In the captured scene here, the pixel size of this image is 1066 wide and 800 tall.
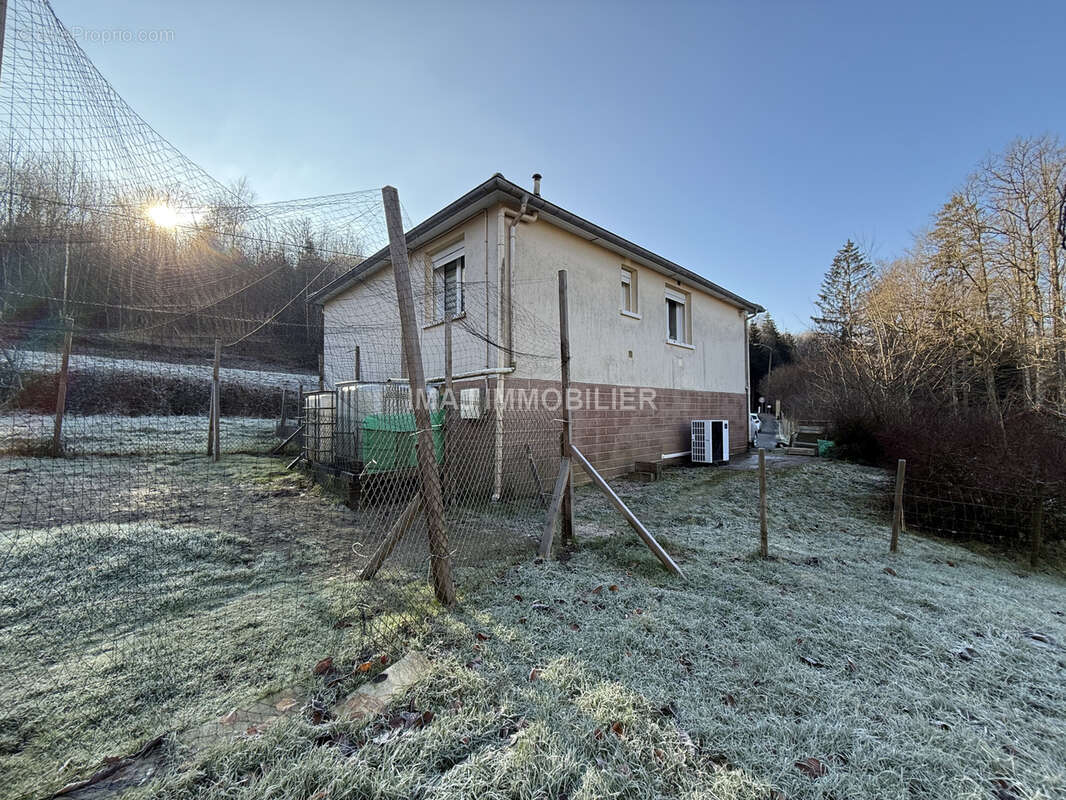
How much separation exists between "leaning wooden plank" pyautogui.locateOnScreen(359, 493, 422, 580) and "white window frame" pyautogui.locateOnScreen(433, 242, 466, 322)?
4.36 m

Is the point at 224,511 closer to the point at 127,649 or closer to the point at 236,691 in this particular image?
the point at 127,649

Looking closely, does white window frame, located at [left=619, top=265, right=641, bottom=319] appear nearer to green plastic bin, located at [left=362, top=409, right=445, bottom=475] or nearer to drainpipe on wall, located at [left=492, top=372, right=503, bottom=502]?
drainpipe on wall, located at [left=492, top=372, right=503, bottom=502]

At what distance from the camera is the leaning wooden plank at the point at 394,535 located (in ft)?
9.22

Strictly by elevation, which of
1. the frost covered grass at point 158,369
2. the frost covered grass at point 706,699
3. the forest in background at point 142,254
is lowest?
the frost covered grass at point 706,699

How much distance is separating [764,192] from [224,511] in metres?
11.7

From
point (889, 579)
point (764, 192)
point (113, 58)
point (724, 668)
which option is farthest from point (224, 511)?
point (764, 192)

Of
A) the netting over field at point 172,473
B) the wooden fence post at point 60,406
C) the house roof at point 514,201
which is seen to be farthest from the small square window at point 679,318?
the wooden fence post at point 60,406

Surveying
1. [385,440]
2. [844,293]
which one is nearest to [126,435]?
[385,440]

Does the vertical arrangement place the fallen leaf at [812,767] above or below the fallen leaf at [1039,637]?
above

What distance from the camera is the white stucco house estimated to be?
6074 millimetres

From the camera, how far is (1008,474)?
4.78 m

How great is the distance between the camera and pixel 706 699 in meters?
1.78

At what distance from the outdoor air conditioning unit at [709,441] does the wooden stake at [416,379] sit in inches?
326

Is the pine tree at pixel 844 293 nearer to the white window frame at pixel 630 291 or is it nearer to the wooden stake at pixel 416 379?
the white window frame at pixel 630 291
